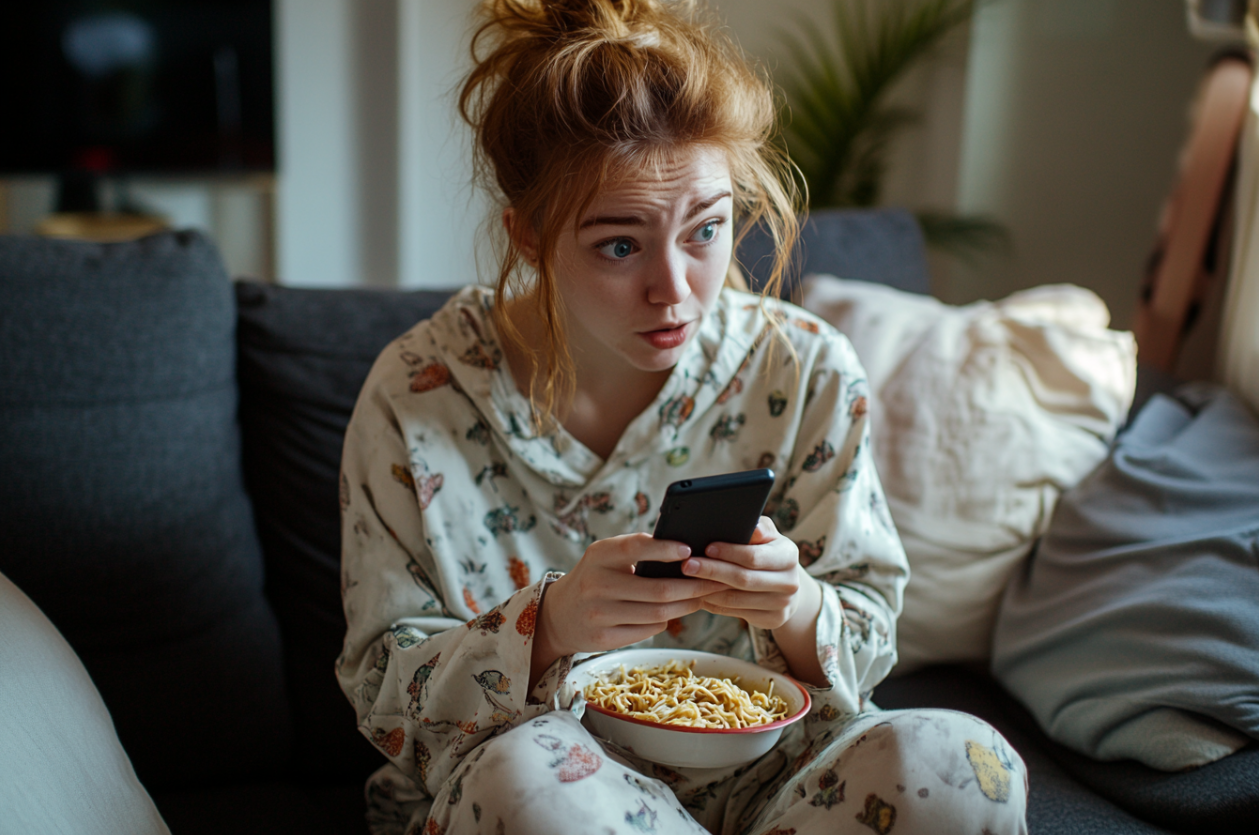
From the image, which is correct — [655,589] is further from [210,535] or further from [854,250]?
[854,250]

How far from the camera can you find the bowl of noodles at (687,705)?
808mm

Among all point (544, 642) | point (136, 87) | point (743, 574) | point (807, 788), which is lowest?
point (807, 788)

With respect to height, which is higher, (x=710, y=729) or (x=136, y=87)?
(x=136, y=87)

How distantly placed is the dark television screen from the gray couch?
256 centimetres

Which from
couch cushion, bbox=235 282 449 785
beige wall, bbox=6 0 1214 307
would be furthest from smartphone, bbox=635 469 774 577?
beige wall, bbox=6 0 1214 307

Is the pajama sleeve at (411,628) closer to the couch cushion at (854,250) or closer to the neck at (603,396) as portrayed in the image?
the neck at (603,396)

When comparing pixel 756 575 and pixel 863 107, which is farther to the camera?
pixel 863 107

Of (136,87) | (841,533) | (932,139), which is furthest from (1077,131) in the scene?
(136,87)

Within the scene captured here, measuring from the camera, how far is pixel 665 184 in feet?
2.99

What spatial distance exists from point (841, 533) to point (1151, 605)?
1.21ft

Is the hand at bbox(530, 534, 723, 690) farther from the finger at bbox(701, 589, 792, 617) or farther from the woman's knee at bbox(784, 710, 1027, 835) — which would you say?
the woman's knee at bbox(784, 710, 1027, 835)

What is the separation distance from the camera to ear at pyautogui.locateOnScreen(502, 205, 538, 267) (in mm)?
994

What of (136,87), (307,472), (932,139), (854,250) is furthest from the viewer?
(136,87)

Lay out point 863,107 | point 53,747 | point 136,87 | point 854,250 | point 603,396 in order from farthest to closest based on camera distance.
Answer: point 136,87
point 863,107
point 854,250
point 603,396
point 53,747
